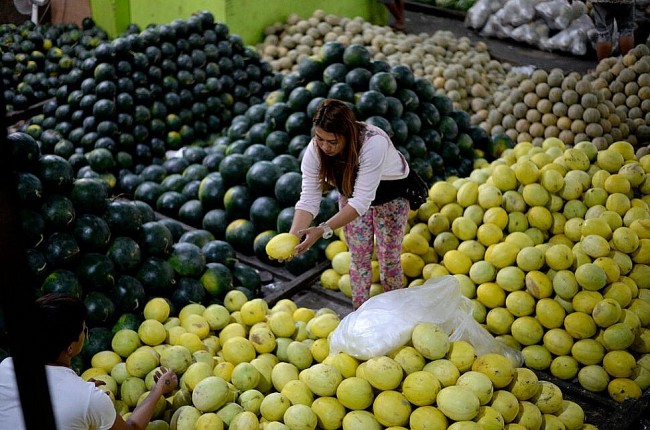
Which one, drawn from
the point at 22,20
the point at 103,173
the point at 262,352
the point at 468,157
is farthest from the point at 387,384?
the point at 22,20

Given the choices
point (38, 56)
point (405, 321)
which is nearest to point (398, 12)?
point (38, 56)

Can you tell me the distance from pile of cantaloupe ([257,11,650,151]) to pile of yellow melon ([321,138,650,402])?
1.84m

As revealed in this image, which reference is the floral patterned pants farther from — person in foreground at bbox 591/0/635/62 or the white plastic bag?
person in foreground at bbox 591/0/635/62

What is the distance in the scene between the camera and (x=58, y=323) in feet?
6.93

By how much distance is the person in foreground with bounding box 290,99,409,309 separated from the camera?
3.08 m

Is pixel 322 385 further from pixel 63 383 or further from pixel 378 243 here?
pixel 378 243

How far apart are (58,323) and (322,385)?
1.17m

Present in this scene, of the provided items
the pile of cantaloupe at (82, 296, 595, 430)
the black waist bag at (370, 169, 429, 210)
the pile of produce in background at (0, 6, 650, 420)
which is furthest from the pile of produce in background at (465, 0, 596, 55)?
the pile of cantaloupe at (82, 296, 595, 430)

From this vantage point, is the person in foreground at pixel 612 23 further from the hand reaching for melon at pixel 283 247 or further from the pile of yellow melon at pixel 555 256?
the hand reaching for melon at pixel 283 247

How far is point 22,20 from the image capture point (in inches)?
417

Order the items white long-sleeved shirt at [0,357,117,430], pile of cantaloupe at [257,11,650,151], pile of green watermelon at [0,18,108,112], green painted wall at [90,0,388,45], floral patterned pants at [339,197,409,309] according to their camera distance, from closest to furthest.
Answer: white long-sleeved shirt at [0,357,117,430] → floral patterned pants at [339,197,409,309] → pile of cantaloupe at [257,11,650,151] → pile of green watermelon at [0,18,108,112] → green painted wall at [90,0,388,45]

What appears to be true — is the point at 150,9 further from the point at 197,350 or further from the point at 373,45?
the point at 197,350

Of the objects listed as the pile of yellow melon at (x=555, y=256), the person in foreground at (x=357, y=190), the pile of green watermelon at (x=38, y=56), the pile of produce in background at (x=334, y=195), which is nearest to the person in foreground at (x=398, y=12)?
the pile of produce in background at (x=334, y=195)

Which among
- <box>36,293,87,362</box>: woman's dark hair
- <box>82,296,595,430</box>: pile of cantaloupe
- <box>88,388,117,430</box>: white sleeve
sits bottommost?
<box>82,296,595,430</box>: pile of cantaloupe
